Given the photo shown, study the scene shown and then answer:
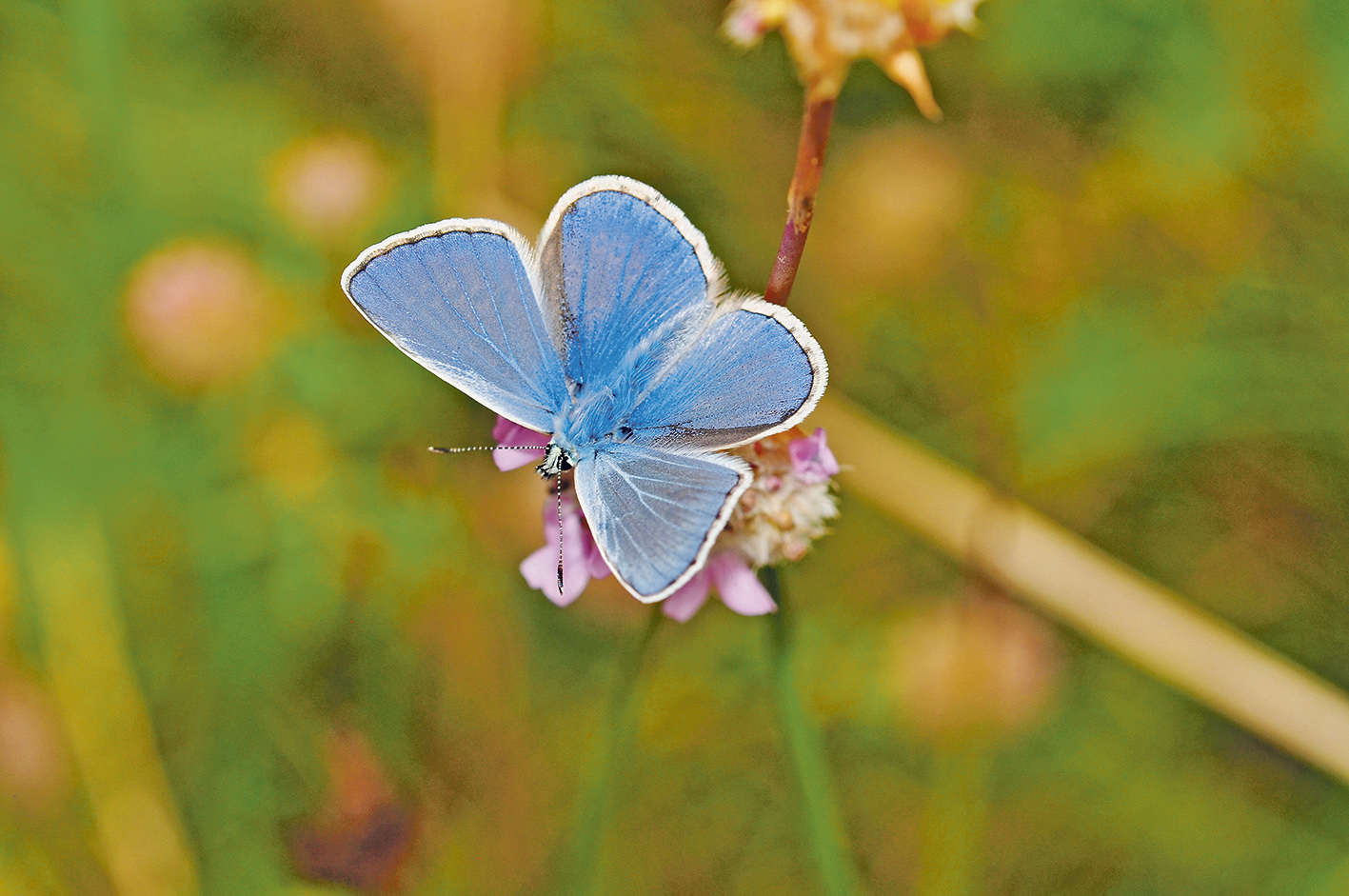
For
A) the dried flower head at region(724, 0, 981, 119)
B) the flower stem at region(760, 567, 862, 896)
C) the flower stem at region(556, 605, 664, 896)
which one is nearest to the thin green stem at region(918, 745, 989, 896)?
the flower stem at region(760, 567, 862, 896)

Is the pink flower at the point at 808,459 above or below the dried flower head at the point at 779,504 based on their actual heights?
above

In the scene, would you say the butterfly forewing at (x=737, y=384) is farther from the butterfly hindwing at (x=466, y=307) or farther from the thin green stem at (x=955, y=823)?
the thin green stem at (x=955, y=823)

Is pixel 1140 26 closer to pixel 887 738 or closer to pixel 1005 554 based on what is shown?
pixel 1005 554

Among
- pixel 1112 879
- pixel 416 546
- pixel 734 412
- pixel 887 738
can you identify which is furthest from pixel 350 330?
pixel 1112 879

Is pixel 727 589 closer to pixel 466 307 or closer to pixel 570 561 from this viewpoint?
pixel 570 561

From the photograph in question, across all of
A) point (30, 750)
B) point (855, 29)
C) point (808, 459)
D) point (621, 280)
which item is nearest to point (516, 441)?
point (621, 280)

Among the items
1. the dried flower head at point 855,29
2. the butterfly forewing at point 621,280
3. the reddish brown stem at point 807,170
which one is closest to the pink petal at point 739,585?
the butterfly forewing at point 621,280

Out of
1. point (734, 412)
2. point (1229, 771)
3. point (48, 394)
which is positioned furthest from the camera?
point (48, 394)

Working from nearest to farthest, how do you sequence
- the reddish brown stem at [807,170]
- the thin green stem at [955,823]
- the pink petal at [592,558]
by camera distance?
the reddish brown stem at [807,170] → the pink petal at [592,558] → the thin green stem at [955,823]
